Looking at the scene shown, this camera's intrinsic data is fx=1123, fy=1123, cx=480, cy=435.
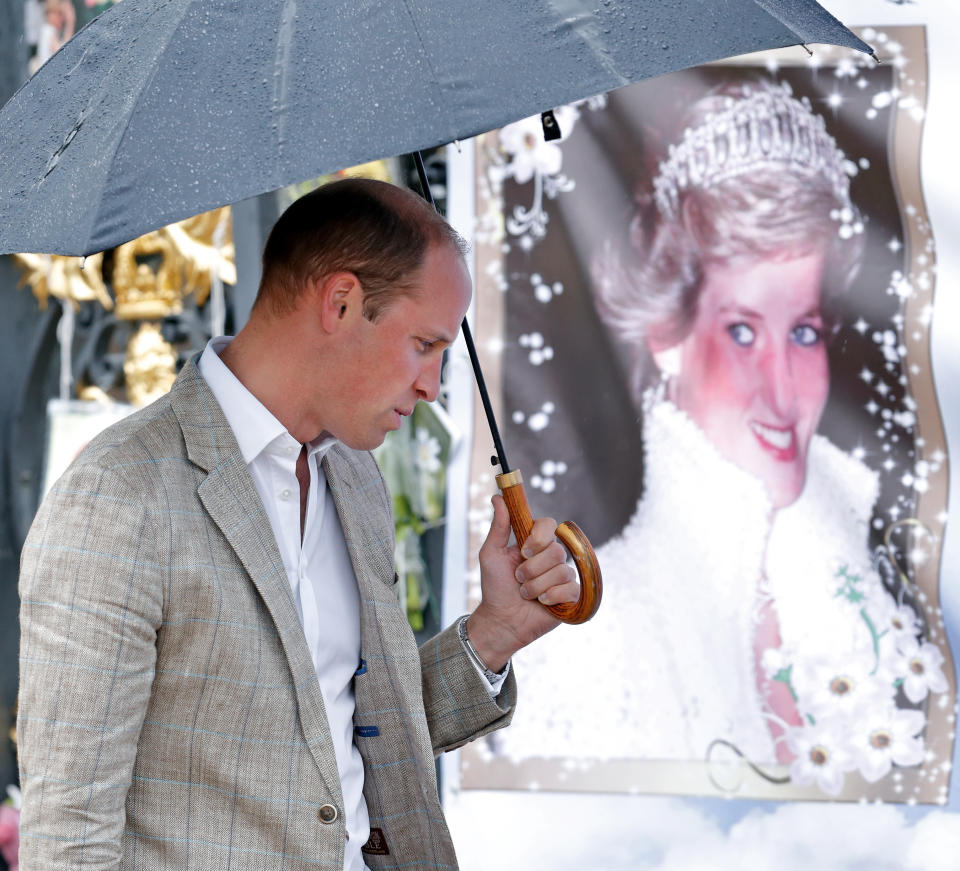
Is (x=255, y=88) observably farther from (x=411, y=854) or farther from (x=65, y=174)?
(x=411, y=854)

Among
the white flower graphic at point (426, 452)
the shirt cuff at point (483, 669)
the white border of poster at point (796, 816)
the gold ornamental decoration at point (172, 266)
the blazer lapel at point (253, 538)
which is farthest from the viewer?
the gold ornamental decoration at point (172, 266)

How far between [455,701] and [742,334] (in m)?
1.30

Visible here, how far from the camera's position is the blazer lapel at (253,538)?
134 centimetres

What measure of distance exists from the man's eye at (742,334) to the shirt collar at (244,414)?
1442mm

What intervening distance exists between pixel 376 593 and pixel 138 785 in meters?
0.41

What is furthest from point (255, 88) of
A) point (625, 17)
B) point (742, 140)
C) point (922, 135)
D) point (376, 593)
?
point (922, 135)

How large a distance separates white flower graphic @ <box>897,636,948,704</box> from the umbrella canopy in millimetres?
1677

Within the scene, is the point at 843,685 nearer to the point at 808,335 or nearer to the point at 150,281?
the point at 808,335

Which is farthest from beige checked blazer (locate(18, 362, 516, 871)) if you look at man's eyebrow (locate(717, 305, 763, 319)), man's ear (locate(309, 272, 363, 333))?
man's eyebrow (locate(717, 305, 763, 319))

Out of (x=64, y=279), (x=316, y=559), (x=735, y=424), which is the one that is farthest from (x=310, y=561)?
(x=64, y=279)

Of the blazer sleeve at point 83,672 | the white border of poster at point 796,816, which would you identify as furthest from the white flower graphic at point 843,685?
the blazer sleeve at point 83,672

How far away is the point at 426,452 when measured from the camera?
282 cm

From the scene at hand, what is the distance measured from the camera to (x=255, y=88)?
1164 mm

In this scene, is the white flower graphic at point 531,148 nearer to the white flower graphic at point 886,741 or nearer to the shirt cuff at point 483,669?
the shirt cuff at point 483,669
